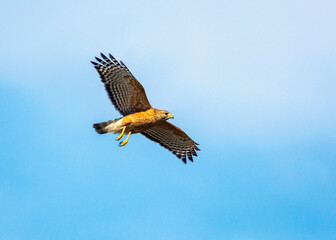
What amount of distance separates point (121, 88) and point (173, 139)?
2545 millimetres

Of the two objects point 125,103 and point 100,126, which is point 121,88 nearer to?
point 125,103

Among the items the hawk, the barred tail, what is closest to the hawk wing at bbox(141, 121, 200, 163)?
the hawk

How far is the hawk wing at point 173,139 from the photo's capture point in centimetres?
1608

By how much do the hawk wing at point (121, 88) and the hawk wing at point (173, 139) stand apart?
1.26 metres

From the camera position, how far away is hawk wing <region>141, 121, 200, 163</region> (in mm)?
16078


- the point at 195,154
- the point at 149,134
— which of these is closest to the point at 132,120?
the point at 149,134

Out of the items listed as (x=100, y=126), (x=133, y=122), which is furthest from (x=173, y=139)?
(x=100, y=126)

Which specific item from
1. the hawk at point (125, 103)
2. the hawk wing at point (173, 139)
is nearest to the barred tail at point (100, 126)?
the hawk at point (125, 103)

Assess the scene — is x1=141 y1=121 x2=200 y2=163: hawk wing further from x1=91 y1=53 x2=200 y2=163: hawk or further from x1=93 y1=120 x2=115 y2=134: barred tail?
x1=93 y1=120 x2=115 y2=134: barred tail

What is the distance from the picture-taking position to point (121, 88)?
582 inches

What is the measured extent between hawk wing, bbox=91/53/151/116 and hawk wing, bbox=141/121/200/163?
1.26 m

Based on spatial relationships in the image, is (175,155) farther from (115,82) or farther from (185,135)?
(115,82)

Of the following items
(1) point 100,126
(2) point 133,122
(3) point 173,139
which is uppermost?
(3) point 173,139

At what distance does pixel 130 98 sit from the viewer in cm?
1481
